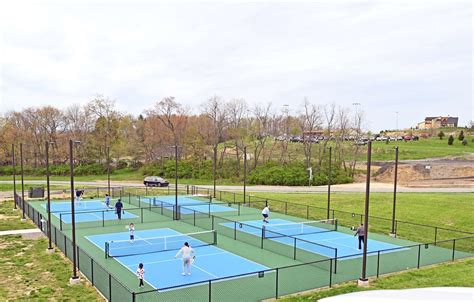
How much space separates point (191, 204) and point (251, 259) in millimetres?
18461

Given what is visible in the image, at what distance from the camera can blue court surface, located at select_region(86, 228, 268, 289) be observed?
62.9 ft

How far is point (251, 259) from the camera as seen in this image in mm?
22906

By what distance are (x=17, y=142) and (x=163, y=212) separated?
58811 mm

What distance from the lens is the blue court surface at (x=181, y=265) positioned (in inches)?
755

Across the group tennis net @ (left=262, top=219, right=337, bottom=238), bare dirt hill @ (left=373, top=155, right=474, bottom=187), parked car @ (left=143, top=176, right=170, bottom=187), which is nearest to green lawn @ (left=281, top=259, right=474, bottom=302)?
tennis net @ (left=262, top=219, right=337, bottom=238)

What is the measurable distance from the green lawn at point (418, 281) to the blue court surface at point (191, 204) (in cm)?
1986

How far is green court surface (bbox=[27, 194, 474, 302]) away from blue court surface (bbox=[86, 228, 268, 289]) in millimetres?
679

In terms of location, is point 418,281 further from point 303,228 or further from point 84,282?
point 84,282

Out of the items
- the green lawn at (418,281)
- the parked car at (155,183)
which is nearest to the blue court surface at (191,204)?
the parked car at (155,183)

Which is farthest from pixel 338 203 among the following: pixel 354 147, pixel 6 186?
pixel 6 186

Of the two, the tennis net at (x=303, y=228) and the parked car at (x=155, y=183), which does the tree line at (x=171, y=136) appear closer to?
the parked car at (x=155, y=183)

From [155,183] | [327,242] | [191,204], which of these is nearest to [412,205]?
[327,242]

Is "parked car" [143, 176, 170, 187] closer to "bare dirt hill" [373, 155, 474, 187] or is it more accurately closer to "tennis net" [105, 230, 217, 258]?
"bare dirt hill" [373, 155, 474, 187]

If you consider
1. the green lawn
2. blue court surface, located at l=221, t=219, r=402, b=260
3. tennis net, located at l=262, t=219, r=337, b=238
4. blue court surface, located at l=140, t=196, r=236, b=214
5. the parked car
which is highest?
the green lawn
